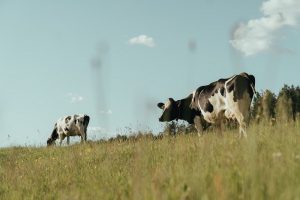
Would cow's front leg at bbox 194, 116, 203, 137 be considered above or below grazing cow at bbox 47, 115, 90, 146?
below

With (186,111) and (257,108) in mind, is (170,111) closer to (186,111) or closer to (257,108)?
(186,111)

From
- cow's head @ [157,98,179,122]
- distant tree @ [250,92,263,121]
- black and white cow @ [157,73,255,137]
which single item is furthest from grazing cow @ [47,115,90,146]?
distant tree @ [250,92,263,121]

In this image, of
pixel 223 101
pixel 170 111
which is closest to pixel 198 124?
pixel 223 101

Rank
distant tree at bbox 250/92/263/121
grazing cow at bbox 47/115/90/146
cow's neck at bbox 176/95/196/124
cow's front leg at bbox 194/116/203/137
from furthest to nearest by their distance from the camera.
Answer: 1. grazing cow at bbox 47/115/90/146
2. cow's neck at bbox 176/95/196/124
3. cow's front leg at bbox 194/116/203/137
4. distant tree at bbox 250/92/263/121

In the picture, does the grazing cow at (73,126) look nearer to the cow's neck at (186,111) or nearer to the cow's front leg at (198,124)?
the cow's neck at (186,111)

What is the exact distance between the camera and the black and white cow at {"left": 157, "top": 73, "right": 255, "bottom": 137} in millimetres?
15547

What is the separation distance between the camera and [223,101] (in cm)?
1644

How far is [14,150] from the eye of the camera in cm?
2692

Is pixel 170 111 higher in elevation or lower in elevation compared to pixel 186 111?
higher

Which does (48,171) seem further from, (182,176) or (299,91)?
(299,91)

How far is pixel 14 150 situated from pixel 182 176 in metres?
22.8

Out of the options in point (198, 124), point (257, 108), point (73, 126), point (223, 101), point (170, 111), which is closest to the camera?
point (257, 108)

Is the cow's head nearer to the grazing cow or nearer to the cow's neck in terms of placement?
the cow's neck

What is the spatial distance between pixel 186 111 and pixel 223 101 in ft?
13.7
